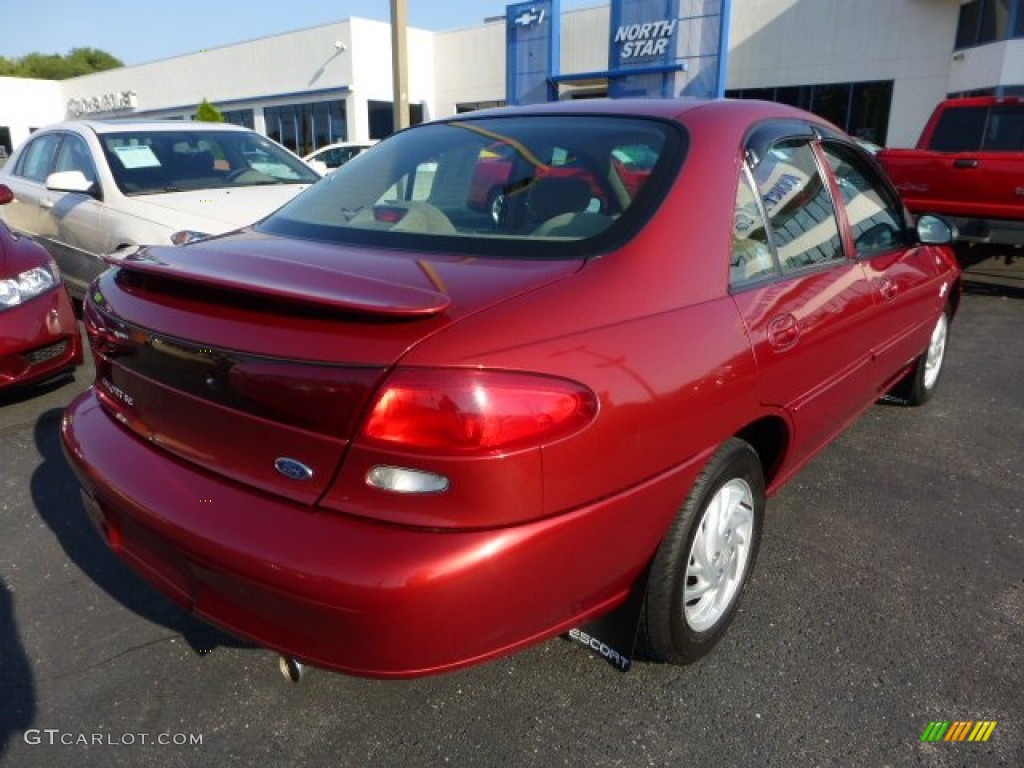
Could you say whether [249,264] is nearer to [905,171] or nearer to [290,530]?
[290,530]

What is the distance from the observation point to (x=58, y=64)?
79875mm

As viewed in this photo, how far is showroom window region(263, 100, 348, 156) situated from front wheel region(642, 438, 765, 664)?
29.4 metres

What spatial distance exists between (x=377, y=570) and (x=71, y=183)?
17.1ft

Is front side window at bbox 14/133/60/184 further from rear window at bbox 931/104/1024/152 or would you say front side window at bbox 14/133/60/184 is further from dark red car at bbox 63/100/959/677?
rear window at bbox 931/104/1024/152

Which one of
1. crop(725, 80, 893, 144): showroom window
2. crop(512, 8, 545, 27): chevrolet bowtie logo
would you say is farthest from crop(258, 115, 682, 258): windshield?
crop(725, 80, 893, 144): showroom window

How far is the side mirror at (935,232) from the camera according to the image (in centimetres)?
347

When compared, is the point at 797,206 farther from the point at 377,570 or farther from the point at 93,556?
the point at 93,556

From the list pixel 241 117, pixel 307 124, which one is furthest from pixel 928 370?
pixel 241 117

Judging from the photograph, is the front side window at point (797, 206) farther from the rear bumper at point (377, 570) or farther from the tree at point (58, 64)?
the tree at point (58, 64)

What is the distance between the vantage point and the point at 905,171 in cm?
759

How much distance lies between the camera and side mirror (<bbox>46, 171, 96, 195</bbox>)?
5.56m

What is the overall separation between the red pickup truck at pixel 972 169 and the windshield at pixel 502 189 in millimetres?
6024

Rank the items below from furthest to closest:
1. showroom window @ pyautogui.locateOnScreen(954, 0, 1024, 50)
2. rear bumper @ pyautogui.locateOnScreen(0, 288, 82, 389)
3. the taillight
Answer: showroom window @ pyautogui.locateOnScreen(954, 0, 1024, 50) < rear bumper @ pyautogui.locateOnScreen(0, 288, 82, 389) < the taillight

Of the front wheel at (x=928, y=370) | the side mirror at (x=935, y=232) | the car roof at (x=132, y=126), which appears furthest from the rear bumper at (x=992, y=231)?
the car roof at (x=132, y=126)
